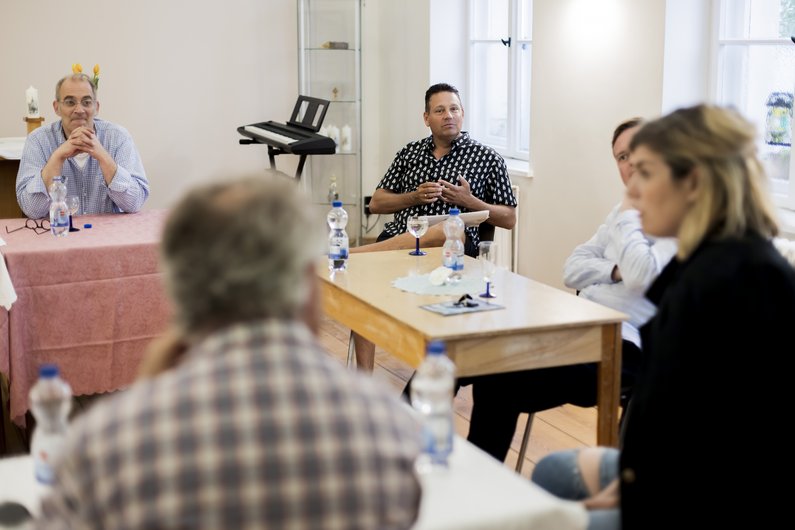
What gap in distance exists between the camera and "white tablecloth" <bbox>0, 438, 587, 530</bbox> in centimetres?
153

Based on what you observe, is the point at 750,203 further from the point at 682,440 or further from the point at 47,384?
the point at 47,384

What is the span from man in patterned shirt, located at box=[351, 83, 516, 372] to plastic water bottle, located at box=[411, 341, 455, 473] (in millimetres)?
2287

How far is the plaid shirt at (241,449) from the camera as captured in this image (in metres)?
1.08

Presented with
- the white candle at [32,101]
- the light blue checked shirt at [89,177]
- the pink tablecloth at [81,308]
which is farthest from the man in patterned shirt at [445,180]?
the white candle at [32,101]

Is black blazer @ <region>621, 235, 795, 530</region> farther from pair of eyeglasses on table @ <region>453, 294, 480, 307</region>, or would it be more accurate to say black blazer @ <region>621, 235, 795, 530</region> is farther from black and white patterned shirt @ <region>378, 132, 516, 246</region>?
black and white patterned shirt @ <region>378, 132, 516, 246</region>

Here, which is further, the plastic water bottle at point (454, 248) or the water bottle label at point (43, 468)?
the plastic water bottle at point (454, 248)

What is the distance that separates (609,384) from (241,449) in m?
1.79

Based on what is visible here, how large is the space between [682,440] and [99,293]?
2468 mm

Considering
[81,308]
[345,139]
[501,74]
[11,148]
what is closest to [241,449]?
[81,308]

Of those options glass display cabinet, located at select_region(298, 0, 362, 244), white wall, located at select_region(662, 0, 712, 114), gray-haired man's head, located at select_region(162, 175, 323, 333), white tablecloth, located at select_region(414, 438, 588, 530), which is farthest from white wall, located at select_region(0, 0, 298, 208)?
gray-haired man's head, located at select_region(162, 175, 323, 333)

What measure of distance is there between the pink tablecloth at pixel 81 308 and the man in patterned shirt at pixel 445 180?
2.95 feet

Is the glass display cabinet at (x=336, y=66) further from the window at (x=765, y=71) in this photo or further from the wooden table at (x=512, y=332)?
the wooden table at (x=512, y=332)

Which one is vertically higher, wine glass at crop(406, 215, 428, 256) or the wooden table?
wine glass at crop(406, 215, 428, 256)

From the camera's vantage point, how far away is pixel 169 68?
641cm
